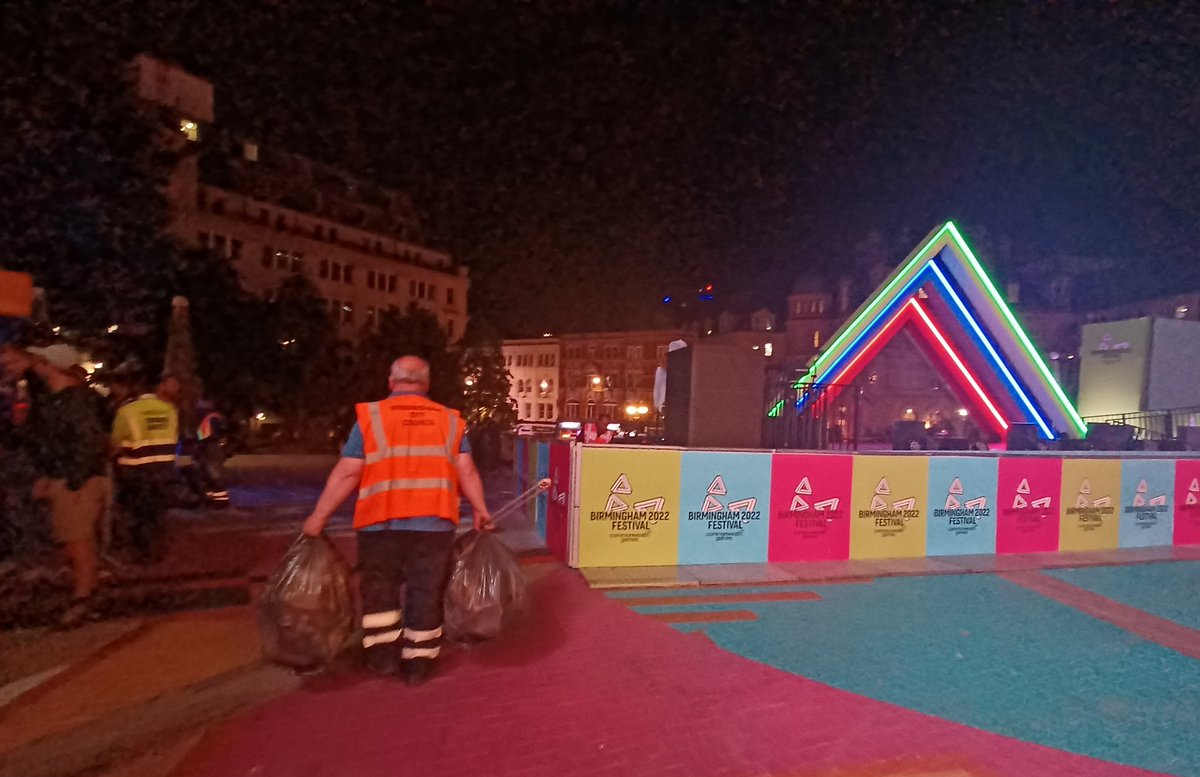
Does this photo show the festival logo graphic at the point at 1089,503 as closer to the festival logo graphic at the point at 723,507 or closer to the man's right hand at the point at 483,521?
the festival logo graphic at the point at 723,507

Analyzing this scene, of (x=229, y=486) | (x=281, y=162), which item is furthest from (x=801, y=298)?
(x=229, y=486)

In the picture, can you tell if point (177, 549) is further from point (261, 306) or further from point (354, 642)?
point (261, 306)

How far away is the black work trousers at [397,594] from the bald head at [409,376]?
0.90 m

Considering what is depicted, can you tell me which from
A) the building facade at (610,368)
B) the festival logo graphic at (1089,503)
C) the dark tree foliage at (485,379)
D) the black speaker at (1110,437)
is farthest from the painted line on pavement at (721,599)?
the building facade at (610,368)

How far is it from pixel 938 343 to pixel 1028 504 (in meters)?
5.75

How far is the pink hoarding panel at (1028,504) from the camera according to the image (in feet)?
28.7

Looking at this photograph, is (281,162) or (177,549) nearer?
(177,549)

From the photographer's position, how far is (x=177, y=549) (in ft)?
26.3

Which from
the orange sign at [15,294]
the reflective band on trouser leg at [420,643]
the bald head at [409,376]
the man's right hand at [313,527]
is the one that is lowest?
the reflective band on trouser leg at [420,643]

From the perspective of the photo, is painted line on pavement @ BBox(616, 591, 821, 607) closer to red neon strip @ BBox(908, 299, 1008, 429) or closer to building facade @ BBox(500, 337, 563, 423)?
red neon strip @ BBox(908, 299, 1008, 429)

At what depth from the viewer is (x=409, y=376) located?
4633mm

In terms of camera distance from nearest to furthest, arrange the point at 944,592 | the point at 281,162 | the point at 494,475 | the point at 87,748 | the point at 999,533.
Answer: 1. the point at 87,748
2. the point at 944,592
3. the point at 999,533
4. the point at 494,475
5. the point at 281,162

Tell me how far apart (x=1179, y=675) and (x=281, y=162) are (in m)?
51.5

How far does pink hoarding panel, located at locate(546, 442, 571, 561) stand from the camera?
7.43m
